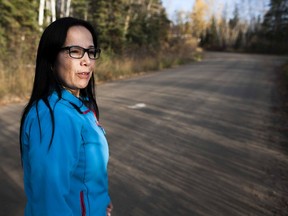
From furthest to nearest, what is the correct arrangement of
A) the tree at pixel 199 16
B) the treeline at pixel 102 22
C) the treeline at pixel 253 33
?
the tree at pixel 199 16 < the treeline at pixel 253 33 < the treeline at pixel 102 22

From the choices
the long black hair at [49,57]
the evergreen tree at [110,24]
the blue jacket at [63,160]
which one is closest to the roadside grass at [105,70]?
the evergreen tree at [110,24]

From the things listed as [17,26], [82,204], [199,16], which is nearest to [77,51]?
[82,204]

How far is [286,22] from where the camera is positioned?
54656mm

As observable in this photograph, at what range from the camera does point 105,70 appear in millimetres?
15656

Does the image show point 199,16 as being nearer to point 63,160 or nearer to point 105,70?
point 105,70

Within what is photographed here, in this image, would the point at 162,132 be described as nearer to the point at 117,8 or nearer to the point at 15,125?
the point at 15,125

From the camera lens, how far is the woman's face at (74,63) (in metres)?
1.49

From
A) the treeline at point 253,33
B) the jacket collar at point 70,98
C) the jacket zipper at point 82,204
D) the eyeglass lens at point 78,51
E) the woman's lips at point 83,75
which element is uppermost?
the treeline at point 253,33

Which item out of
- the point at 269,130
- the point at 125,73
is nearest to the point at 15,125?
the point at 269,130

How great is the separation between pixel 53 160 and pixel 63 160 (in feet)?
0.13

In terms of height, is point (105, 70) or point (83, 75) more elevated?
point (83, 75)

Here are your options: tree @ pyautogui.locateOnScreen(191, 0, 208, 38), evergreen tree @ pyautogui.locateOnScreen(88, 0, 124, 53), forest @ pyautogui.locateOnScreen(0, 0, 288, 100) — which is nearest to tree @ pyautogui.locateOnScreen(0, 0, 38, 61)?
forest @ pyautogui.locateOnScreen(0, 0, 288, 100)

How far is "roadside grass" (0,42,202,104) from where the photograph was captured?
977cm

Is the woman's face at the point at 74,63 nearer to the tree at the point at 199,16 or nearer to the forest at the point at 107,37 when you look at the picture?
the forest at the point at 107,37
